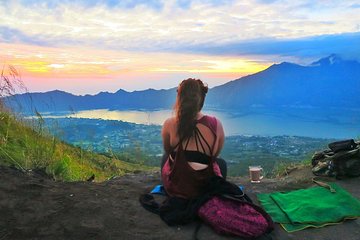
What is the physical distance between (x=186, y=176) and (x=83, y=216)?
44.3 inches

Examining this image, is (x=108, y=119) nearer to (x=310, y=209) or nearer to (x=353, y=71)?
(x=310, y=209)

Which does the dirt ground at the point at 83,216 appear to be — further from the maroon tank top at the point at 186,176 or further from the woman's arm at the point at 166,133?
the woman's arm at the point at 166,133

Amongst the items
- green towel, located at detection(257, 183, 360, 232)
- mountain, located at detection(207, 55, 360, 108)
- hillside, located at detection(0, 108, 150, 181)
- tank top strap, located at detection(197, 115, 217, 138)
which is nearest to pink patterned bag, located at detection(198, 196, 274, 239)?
green towel, located at detection(257, 183, 360, 232)

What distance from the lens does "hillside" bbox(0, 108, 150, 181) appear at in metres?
6.32

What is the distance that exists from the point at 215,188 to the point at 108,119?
5.91 meters

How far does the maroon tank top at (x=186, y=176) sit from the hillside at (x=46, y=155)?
2321 millimetres

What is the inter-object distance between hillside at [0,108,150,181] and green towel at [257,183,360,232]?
3.11 meters

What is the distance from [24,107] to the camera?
7.85 metres

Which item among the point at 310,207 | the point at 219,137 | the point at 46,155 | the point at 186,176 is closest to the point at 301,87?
the point at 46,155

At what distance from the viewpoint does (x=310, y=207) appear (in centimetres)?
470

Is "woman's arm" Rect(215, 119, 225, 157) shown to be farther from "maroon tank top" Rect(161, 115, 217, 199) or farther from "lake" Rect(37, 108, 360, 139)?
"lake" Rect(37, 108, 360, 139)

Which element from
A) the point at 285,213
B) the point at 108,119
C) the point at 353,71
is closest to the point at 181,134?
the point at 285,213

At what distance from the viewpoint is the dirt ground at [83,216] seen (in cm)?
394

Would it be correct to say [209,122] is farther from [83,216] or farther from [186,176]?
[83,216]
